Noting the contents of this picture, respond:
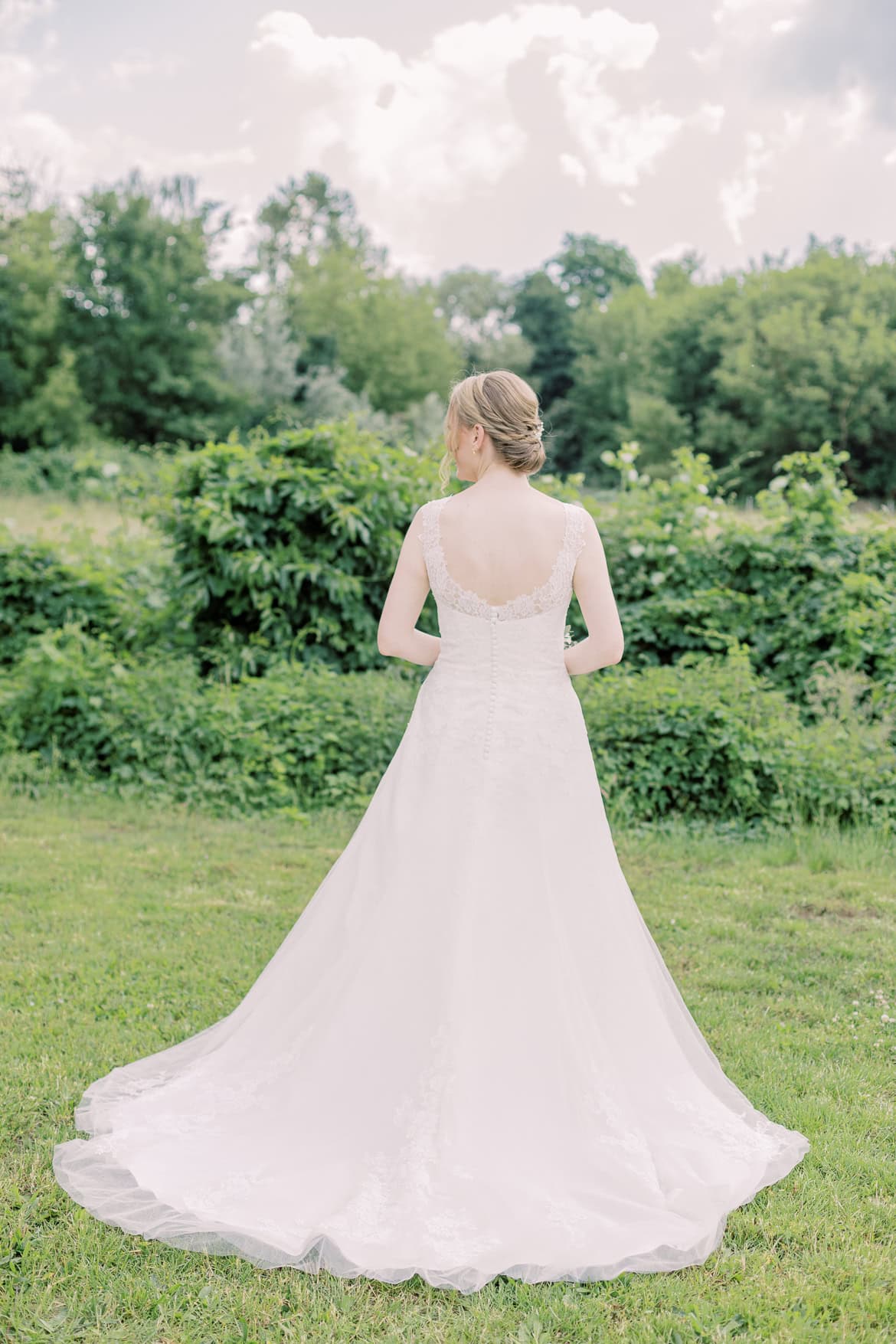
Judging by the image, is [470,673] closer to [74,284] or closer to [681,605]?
[681,605]

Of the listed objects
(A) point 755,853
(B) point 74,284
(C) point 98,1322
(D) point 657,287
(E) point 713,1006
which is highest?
(D) point 657,287

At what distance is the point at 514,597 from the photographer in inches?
127

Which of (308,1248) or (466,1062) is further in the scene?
(466,1062)

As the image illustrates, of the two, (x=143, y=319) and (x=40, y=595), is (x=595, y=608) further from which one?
(x=143, y=319)

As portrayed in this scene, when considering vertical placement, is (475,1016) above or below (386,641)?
below

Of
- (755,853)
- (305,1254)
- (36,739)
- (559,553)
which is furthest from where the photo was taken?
(36,739)

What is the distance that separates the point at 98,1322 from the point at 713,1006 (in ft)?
8.87

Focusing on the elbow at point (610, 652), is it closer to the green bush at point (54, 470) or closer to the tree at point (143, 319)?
the green bush at point (54, 470)

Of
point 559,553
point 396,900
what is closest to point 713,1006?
point 396,900

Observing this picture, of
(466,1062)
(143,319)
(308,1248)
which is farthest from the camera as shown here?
(143,319)

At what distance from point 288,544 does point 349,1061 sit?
5.99 m

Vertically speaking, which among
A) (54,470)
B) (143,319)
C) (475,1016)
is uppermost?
(143,319)

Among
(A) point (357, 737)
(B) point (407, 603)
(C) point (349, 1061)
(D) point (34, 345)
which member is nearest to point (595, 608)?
(B) point (407, 603)

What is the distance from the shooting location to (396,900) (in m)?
3.26
